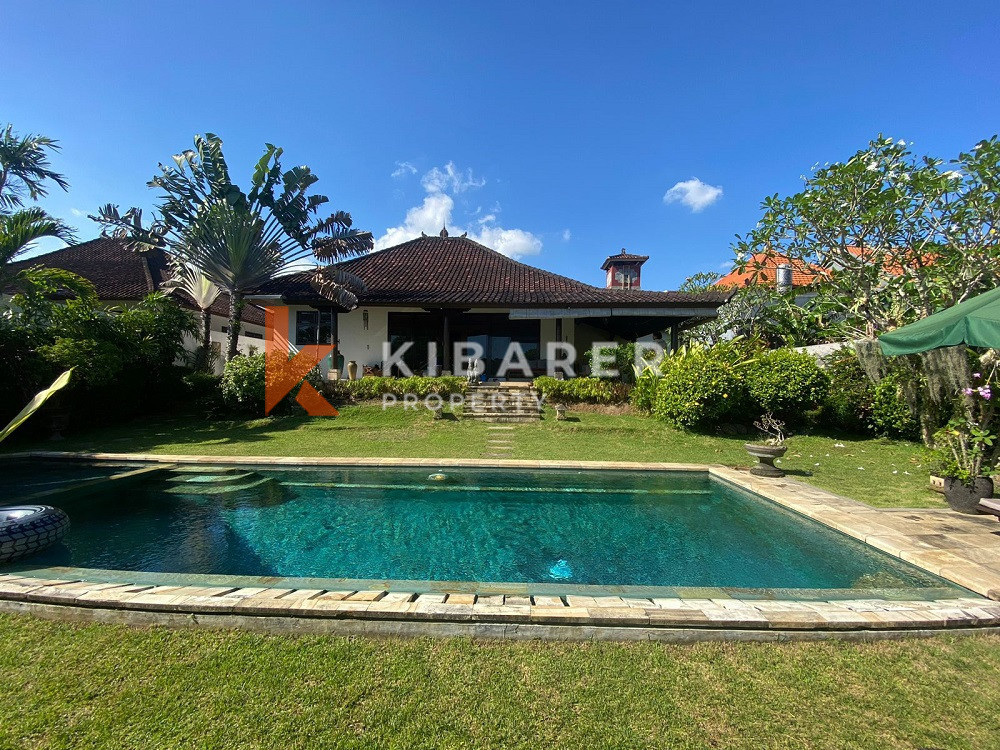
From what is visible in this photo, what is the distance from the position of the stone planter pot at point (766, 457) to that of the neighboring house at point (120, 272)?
19.7 meters

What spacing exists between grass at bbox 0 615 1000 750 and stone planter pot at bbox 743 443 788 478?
518cm

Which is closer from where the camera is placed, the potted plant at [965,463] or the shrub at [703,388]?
the potted plant at [965,463]

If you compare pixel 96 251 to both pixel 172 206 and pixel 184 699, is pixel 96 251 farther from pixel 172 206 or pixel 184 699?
pixel 184 699


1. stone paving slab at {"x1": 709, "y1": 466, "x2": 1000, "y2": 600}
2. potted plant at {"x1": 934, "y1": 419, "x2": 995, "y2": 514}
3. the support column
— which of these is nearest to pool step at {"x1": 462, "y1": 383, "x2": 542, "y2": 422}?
the support column

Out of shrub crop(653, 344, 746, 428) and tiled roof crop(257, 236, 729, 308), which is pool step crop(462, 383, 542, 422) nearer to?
tiled roof crop(257, 236, 729, 308)

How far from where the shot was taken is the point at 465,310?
18.5 meters

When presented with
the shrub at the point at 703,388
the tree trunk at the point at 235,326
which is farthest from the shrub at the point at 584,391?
the tree trunk at the point at 235,326

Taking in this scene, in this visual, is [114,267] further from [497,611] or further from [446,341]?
[497,611]

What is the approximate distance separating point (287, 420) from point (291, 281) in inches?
288

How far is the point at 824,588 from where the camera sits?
4172 mm

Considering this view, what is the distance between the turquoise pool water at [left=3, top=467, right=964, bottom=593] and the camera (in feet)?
15.3

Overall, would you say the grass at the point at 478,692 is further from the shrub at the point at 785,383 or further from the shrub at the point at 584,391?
the shrub at the point at 584,391

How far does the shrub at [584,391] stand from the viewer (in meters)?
14.8

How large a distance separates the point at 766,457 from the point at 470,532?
230 inches
